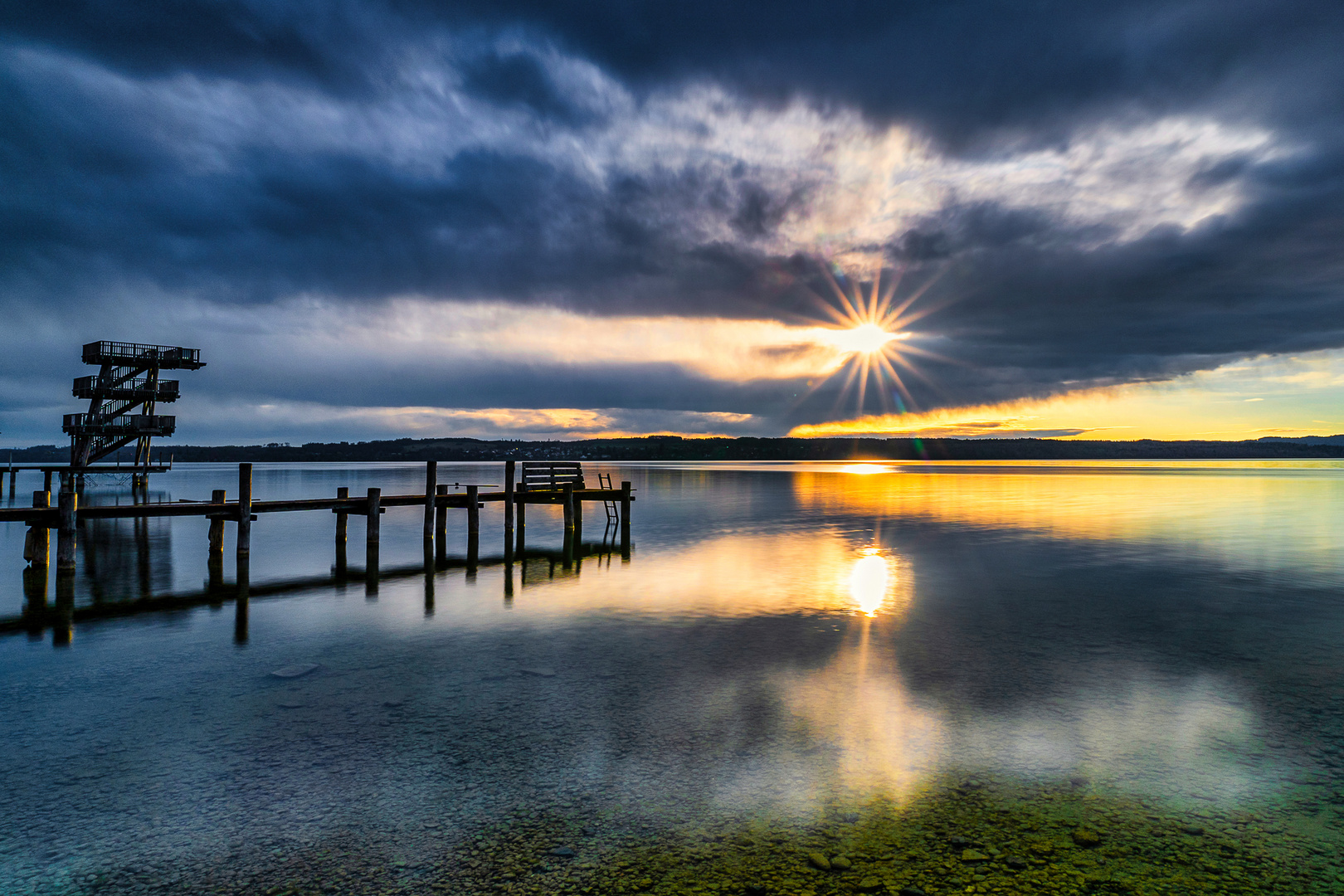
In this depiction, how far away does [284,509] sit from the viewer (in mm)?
26328

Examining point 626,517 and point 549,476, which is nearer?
point 549,476

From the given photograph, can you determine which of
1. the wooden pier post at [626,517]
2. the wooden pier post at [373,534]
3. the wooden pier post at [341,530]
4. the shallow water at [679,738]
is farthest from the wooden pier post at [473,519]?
the shallow water at [679,738]

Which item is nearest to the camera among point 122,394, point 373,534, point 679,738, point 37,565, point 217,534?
point 679,738

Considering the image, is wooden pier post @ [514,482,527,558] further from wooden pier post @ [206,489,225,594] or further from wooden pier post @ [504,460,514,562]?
wooden pier post @ [206,489,225,594]

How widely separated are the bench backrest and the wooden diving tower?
147ft

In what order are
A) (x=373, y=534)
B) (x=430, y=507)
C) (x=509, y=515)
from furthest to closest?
(x=509, y=515), (x=430, y=507), (x=373, y=534)

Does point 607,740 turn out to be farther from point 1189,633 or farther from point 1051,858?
point 1189,633

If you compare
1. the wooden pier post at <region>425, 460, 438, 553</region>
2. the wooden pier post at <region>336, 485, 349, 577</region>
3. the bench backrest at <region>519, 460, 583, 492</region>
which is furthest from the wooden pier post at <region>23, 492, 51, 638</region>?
the bench backrest at <region>519, 460, 583, 492</region>

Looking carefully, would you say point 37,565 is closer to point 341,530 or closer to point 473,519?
point 341,530

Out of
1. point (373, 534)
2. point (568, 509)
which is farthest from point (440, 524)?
point (568, 509)

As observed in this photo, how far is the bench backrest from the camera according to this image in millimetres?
34781

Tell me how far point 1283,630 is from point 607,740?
16354mm

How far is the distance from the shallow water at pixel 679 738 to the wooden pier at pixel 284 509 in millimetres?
1536

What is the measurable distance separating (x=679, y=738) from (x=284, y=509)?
73.8 ft
